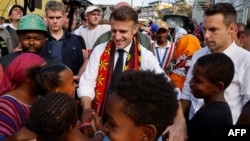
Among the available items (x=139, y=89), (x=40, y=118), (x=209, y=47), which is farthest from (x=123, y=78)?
(x=209, y=47)

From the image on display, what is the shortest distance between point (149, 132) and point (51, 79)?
0.97m

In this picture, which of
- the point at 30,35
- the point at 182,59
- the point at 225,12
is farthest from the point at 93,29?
the point at 225,12

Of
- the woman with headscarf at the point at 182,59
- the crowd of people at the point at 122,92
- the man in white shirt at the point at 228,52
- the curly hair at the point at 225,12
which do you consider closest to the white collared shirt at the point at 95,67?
the crowd of people at the point at 122,92

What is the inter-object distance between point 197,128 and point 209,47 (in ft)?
3.06

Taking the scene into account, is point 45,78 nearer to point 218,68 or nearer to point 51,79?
point 51,79

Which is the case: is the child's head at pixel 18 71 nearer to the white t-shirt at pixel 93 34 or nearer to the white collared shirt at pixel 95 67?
the white collared shirt at pixel 95 67

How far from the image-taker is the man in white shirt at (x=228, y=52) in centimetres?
277

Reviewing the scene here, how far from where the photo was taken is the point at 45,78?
2.29 meters

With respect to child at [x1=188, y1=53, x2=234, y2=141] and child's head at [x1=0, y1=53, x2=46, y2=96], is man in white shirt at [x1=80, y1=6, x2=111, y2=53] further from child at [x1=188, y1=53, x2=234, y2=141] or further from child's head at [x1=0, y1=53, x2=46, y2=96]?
child at [x1=188, y1=53, x2=234, y2=141]

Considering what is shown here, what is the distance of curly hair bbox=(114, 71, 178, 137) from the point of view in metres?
1.55

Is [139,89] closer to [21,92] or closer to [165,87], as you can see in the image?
[165,87]

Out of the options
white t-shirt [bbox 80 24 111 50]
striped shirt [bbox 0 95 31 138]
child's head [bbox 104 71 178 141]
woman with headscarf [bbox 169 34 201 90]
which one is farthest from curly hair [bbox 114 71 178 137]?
white t-shirt [bbox 80 24 111 50]

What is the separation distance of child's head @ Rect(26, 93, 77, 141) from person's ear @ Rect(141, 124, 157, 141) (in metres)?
0.47

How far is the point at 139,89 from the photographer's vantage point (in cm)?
157
